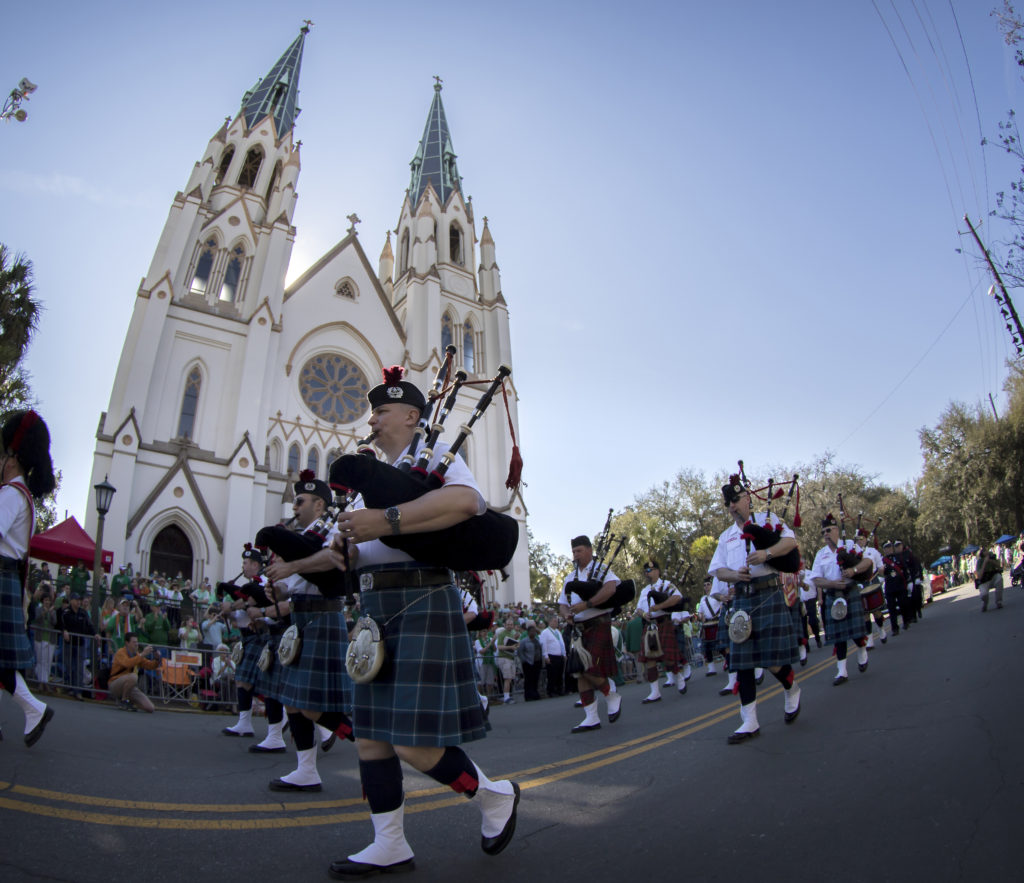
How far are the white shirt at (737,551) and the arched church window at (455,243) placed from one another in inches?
1449

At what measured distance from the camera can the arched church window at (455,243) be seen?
41.1 meters

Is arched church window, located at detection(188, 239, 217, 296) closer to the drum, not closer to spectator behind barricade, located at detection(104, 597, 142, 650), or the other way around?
spectator behind barricade, located at detection(104, 597, 142, 650)

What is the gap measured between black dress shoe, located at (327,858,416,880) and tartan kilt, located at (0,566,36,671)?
3326 mm

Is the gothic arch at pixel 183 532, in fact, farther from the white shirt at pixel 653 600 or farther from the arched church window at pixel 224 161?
the arched church window at pixel 224 161

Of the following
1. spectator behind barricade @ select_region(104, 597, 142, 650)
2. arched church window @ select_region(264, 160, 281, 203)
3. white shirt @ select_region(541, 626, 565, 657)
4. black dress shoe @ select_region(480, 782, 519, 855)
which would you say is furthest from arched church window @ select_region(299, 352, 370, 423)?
black dress shoe @ select_region(480, 782, 519, 855)

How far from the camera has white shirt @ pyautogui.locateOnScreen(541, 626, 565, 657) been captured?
15320 mm

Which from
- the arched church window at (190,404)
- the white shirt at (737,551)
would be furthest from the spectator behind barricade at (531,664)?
the arched church window at (190,404)

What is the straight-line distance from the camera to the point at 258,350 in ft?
92.3

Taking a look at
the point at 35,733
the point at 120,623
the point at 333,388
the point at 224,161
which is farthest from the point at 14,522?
the point at 224,161

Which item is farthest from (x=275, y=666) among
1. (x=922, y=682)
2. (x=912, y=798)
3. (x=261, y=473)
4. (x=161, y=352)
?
(x=161, y=352)

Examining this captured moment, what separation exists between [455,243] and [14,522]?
39.5 meters

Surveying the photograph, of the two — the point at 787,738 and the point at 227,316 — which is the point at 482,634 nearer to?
the point at 787,738

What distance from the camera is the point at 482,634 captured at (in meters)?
17.9

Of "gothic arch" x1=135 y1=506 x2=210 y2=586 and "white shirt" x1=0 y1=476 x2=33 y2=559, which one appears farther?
"gothic arch" x1=135 y1=506 x2=210 y2=586
